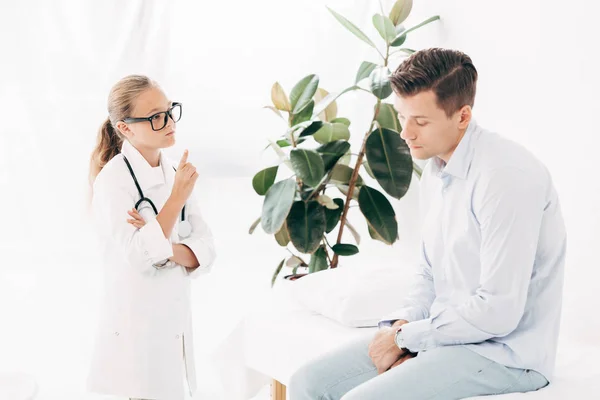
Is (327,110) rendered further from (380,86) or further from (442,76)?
(442,76)

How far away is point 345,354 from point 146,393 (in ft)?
1.85

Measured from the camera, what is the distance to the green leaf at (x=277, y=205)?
2682 millimetres

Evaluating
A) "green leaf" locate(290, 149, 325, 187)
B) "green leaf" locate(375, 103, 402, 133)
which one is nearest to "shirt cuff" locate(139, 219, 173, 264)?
"green leaf" locate(290, 149, 325, 187)

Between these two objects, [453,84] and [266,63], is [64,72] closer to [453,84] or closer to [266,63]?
[266,63]

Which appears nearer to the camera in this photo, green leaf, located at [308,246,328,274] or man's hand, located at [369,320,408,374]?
man's hand, located at [369,320,408,374]

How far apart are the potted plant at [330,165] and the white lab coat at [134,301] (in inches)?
29.8

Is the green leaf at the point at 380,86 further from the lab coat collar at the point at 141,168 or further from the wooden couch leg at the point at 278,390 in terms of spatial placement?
the wooden couch leg at the point at 278,390

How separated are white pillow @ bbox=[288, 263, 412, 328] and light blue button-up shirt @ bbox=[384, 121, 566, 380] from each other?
18.7 inches

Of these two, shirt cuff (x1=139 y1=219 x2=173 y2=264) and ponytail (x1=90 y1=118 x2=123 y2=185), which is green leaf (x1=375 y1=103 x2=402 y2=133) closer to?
ponytail (x1=90 y1=118 x2=123 y2=185)

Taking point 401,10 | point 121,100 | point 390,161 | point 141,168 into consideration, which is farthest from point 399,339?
point 401,10

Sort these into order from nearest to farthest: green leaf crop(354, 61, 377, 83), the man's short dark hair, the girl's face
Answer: the man's short dark hair, the girl's face, green leaf crop(354, 61, 377, 83)

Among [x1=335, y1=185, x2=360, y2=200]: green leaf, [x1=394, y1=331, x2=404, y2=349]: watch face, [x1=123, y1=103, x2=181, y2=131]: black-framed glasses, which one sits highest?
[x1=123, y1=103, x2=181, y2=131]: black-framed glasses

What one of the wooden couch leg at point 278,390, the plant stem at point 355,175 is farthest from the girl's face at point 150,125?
the plant stem at point 355,175

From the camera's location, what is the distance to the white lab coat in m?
1.91
